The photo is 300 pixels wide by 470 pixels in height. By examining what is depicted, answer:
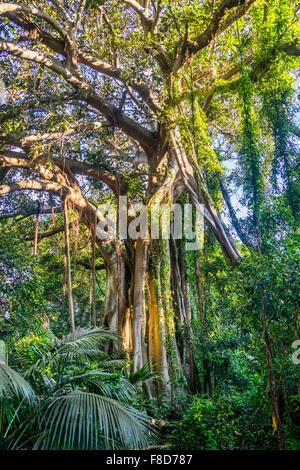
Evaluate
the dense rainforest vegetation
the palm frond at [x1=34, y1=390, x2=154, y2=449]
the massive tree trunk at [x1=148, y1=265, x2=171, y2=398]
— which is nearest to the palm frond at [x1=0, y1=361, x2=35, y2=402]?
the dense rainforest vegetation

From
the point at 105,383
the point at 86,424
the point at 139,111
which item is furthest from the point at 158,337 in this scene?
the point at 139,111

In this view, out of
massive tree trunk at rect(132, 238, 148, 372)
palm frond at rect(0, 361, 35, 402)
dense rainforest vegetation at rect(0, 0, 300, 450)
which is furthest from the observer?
massive tree trunk at rect(132, 238, 148, 372)

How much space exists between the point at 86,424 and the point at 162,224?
474 cm

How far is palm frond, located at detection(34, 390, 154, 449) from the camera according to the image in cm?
224

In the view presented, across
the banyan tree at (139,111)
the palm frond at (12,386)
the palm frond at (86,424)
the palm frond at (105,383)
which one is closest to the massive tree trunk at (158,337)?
the banyan tree at (139,111)

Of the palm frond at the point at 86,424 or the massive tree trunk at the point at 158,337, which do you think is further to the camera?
the massive tree trunk at the point at 158,337

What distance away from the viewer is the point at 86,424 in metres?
2.37

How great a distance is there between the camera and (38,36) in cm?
576

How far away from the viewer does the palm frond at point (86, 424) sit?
224cm

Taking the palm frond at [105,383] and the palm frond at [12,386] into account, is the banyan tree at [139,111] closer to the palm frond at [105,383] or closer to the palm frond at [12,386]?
the palm frond at [105,383]

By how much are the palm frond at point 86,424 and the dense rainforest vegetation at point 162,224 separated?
16mm

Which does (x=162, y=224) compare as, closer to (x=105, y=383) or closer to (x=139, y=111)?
(x=139, y=111)

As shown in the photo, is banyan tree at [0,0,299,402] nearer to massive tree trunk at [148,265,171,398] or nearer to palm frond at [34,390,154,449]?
massive tree trunk at [148,265,171,398]

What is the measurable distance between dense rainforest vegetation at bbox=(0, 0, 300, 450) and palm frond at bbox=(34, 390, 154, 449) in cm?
2
